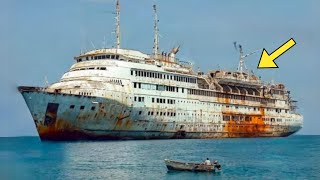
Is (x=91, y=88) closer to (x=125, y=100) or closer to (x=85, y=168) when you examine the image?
(x=125, y=100)

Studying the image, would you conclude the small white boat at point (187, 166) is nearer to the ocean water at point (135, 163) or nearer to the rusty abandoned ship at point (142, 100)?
the ocean water at point (135, 163)

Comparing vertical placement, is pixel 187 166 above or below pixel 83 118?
below

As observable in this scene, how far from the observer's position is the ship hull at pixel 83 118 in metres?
58.8

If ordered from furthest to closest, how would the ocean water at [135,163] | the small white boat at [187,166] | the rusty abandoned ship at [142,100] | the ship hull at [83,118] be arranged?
1. the rusty abandoned ship at [142,100]
2. the ship hull at [83,118]
3. the small white boat at [187,166]
4. the ocean water at [135,163]

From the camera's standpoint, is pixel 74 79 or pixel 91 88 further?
pixel 74 79

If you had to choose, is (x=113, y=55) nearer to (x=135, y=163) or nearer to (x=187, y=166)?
(x=135, y=163)

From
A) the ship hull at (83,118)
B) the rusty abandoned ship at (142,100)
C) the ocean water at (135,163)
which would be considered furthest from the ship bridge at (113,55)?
the ocean water at (135,163)

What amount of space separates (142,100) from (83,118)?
9.18m

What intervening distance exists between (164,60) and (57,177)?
1516 inches

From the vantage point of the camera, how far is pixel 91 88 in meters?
61.3

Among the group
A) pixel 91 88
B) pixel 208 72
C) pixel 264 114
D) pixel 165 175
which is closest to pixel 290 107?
pixel 264 114

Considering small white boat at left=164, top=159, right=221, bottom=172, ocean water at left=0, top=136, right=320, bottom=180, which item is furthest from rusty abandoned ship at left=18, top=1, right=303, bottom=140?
small white boat at left=164, top=159, right=221, bottom=172

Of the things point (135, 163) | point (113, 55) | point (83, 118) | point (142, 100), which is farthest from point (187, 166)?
point (113, 55)

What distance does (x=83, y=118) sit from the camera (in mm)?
60812
